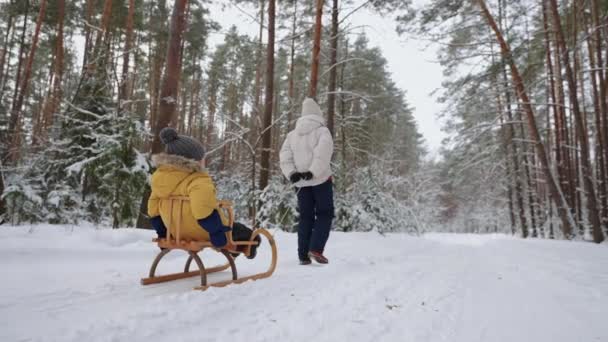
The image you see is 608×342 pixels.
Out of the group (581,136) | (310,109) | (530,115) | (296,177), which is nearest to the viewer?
(296,177)

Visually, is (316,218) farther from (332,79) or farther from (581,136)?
(581,136)

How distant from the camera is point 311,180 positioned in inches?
149

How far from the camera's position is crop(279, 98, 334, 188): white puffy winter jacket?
12.3ft

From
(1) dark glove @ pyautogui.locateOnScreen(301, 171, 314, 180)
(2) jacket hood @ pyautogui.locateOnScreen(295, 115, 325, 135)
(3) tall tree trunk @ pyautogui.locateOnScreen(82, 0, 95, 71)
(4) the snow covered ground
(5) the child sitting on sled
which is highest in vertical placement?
(3) tall tree trunk @ pyautogui.locateOnScreen(82, 0, 95, 71)

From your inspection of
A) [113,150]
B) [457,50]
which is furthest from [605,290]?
[457,50]

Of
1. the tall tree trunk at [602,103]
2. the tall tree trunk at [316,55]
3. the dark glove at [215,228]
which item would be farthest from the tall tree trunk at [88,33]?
the tall tree trunk at [602,103]

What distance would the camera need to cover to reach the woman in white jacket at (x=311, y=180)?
3.78 meters

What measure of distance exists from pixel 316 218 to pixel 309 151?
82 cm

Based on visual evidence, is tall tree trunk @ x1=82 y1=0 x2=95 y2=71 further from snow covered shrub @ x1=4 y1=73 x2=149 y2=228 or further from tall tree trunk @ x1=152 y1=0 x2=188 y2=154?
tall tree trunk @ x1=152 y1=0 x2=188 y2=154

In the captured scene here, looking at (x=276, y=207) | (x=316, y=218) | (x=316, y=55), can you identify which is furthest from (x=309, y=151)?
(x=316, y=55)

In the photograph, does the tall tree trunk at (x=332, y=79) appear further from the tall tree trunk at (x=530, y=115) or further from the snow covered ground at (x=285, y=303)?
the snow covered ground at (x=285, y=303)

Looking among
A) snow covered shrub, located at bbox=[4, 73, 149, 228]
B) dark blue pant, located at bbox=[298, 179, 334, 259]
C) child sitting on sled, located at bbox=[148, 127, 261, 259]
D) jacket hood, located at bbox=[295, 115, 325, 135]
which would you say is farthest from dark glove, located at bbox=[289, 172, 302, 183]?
snow covered shrub, located at bbox=[4, 73, 149, 228]

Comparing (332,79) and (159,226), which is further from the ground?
(332,79)

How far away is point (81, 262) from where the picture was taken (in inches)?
126
